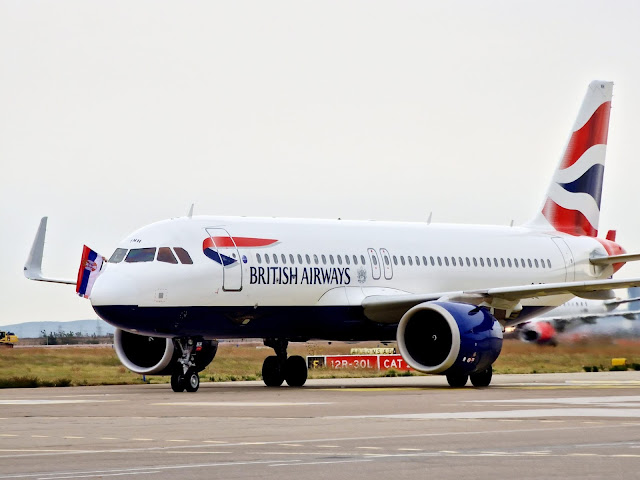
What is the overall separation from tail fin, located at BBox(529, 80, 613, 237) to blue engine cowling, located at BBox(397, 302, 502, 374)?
10.6 m

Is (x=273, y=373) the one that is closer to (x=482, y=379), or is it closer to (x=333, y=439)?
(x=482, y=379)

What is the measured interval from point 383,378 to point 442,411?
17926 millimetres

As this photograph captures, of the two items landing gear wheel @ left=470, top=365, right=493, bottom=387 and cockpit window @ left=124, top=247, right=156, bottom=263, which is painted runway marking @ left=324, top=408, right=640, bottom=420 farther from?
cockpit window @ left=124, top=247, right=156, bottom=263

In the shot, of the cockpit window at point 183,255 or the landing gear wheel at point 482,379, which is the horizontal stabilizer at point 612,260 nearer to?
the landing gear wheel at point 482,379

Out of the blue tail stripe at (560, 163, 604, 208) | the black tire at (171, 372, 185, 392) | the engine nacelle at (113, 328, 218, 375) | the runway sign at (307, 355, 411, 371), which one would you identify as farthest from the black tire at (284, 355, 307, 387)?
the blue tail stripe at (560, 163, 604, 208)

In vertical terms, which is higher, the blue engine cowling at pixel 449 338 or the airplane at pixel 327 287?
the airplane at pixel 327 287

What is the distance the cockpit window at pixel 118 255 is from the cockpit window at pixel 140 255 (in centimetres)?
16

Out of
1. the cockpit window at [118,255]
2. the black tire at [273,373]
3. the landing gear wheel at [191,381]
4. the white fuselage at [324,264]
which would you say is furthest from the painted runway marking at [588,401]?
the black tire at [273,373]

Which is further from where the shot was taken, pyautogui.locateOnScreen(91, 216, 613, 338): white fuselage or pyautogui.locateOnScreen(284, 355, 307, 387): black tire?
pyautogui.locateOnScreen(284, 355, 307, 387): black tire

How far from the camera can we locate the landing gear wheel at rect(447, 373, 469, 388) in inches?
1192

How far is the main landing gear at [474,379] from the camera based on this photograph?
100 ft

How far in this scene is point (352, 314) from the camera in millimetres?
33375

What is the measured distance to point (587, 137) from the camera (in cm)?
4178

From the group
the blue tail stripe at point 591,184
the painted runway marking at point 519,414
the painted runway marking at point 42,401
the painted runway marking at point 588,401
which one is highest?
the blue tail stripe at point 591,184
